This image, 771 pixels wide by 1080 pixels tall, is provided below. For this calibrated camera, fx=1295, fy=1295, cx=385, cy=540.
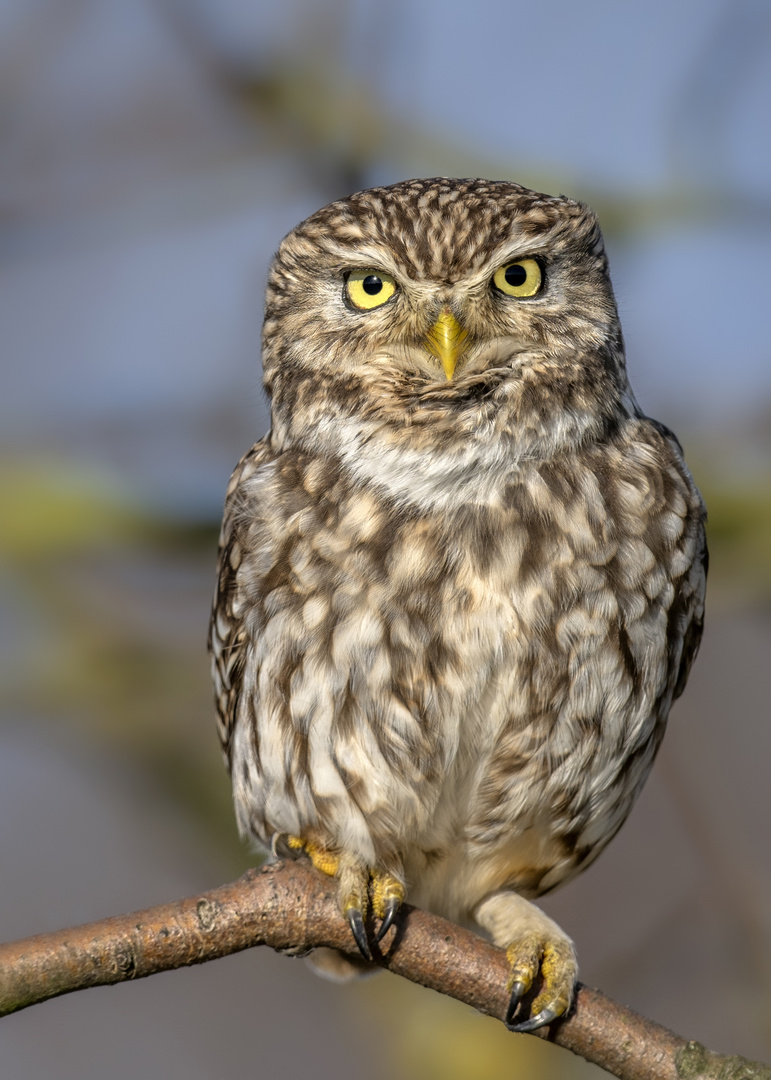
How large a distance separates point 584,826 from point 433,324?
1.37 meters

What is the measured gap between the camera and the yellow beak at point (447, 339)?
2828 millimetres

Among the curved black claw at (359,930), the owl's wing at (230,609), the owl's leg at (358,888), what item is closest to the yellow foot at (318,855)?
the owl's leg at (358,888)

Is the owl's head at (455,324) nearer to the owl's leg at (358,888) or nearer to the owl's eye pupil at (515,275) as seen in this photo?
the owl's eye pupil at (515,275)

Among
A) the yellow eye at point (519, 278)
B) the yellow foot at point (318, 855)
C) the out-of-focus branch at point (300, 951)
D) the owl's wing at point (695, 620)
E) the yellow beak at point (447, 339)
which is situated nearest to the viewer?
the out-of-focus branch at point (300, 951)

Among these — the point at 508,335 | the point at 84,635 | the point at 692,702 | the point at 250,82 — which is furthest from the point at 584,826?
the point at 250,82

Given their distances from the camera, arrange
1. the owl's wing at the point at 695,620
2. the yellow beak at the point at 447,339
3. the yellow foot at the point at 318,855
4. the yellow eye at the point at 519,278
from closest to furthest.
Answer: the yellow beak at the point at 447,339 → the yellow eye at the point at 519,278 → the yellow foot at the point at 318,855 → the owl's wing at the point at 695,620

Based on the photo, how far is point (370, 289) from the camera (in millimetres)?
3033

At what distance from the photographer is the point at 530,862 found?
136 inches

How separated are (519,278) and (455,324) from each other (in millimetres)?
264

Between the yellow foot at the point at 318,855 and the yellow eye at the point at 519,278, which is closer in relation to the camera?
the yellow eye at the point at 519,278

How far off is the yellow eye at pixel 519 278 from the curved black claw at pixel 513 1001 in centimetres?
156

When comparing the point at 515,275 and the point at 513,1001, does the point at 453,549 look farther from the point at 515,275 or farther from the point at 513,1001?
the point at 513,1001

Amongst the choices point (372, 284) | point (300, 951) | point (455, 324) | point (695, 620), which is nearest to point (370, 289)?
point (372, 284)

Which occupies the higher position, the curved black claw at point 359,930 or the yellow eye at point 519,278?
the yellow eye at point 519,278
